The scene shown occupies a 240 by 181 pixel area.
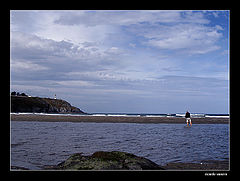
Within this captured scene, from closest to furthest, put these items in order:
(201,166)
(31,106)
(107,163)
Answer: (107,163)
(201,166)
(31,106)

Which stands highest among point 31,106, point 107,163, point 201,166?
point 107,163

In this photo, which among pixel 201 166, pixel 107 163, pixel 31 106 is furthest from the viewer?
pixel 31 106

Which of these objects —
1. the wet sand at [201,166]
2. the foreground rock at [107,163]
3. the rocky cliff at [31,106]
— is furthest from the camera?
the rocky cliff at [31,106]

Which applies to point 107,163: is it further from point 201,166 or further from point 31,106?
point 31,106

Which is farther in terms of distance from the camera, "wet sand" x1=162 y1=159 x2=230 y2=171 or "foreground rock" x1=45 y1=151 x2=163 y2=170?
"wet sand" x1=162 y1=159 x2=230 y2=171

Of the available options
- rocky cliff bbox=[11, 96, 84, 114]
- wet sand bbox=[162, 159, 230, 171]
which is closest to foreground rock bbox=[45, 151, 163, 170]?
wet sand bbox=[162, 159, 230, 171]

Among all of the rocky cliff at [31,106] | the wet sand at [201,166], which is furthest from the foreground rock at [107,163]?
the rocky cliff at [31,106]

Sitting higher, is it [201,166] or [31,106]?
[201,166]

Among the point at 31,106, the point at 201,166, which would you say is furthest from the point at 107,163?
the point at 31,106

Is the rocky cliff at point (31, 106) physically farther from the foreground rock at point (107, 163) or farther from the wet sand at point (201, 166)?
the wet sand at point (201, 166)

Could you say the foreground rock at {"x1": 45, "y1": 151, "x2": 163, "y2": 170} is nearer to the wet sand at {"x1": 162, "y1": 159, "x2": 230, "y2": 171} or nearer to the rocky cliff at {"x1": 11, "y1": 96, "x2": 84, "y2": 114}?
the wet sand at {"x1": 162, "y1": 159, "x2": 230, "y2": 171}
